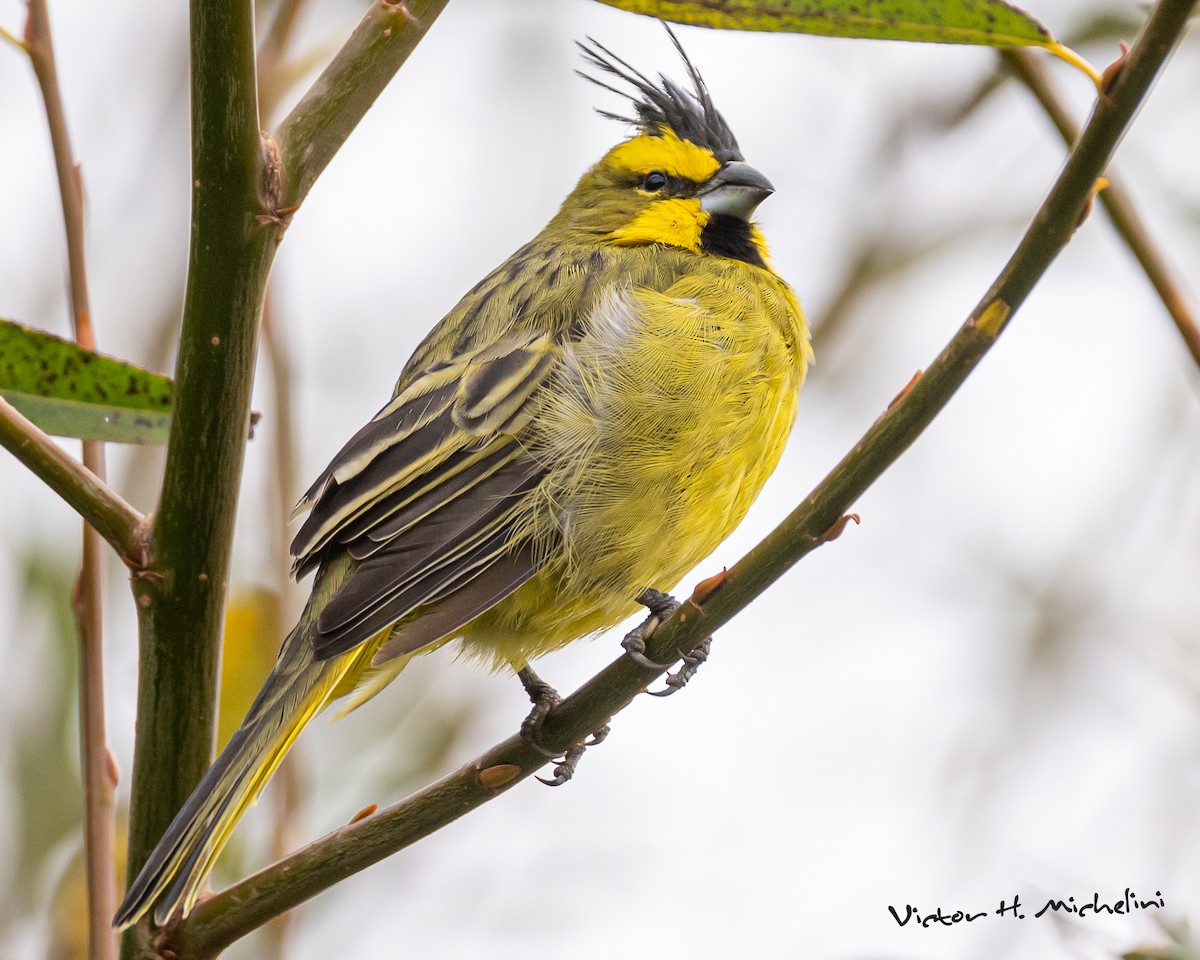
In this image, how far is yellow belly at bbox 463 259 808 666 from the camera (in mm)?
3059

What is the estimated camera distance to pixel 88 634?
194 cm

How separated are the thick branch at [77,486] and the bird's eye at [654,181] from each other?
2749 mm

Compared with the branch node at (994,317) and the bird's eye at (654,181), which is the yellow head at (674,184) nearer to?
the bird's eye at (654,181)

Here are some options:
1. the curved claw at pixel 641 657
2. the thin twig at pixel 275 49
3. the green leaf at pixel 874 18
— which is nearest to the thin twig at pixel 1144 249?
the green leaf at pixel 874 18

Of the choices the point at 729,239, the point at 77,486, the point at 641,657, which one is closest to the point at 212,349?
the point at 77,486

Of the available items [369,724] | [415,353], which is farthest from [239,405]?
[369,724]

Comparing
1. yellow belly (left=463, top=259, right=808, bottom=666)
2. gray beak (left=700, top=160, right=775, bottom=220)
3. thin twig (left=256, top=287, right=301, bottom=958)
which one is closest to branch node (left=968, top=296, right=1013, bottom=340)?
thin twig (left=256, top=287, right=301, bottom=958)

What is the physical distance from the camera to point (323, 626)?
2.68 m

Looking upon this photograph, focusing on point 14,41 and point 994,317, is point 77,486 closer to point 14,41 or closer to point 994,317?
point 14,41

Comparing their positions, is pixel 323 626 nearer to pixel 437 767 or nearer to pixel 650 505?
pixel 650 505

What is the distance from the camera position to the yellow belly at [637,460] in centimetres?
306

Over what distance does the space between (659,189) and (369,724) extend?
6.40 ft

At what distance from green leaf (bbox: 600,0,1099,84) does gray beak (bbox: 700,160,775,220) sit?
7.38 ft

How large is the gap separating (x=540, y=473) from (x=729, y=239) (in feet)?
4.10
